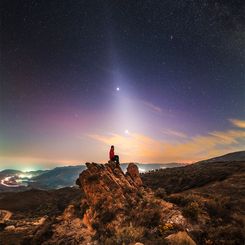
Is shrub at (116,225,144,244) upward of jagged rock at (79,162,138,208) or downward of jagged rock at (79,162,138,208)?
downward

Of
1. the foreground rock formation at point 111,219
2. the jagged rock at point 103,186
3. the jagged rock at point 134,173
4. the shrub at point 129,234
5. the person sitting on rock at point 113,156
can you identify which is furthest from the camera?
the jagged rock at point 134,173

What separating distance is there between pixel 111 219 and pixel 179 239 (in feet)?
19.1

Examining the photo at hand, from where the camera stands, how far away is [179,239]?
12180mm

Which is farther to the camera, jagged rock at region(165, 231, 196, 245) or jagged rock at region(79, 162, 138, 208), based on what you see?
jagged rock at region(79, 162, 138, 208)

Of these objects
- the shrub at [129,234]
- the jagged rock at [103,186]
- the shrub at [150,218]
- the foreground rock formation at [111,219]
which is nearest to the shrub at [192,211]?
the foreground rock formation at [111,219]

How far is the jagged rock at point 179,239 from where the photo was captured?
1195cm

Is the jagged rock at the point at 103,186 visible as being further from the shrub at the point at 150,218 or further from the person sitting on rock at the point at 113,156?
the shrub at the point at 150,218

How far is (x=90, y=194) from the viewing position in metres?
20.0

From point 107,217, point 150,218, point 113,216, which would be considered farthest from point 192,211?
point 107,217

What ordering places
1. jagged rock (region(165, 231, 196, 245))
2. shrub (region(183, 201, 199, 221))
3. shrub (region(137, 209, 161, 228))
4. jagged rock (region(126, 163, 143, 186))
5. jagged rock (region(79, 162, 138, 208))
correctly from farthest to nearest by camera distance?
jagged rock (region(126, 163, 143, 186))
jagged rock (region(79, 162, 138, 208))
shrub (region(183, 201, 199, 221))
shrub (region(137, 209, 161, 228))
jagged rock (region(165, 231, 196, 245))

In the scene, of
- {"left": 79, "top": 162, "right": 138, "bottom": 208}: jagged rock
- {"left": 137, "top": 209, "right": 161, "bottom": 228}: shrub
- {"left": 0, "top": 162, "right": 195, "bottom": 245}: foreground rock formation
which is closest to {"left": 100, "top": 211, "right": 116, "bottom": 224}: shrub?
{"left": 0, "top": 162, "right": 195, "bottom": 245}: foreground rock formation

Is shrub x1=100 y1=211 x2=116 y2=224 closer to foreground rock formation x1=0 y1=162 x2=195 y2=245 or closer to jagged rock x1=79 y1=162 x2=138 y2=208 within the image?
foreground rock formation x1=0 y1=162 x2=195 y2=245

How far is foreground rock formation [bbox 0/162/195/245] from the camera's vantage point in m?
14.0

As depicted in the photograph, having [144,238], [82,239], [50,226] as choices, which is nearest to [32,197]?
[50,226]
